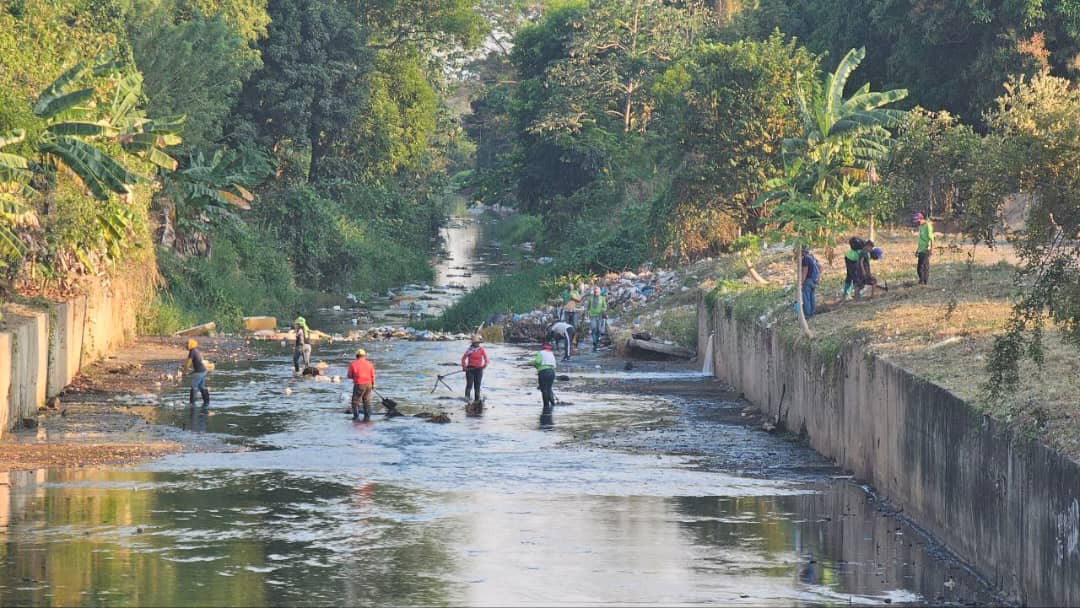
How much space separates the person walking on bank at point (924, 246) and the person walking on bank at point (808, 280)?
6.30 ft

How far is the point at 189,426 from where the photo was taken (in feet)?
89.6

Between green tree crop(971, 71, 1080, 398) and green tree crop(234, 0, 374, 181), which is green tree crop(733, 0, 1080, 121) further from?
green tree crop(971, 71, 1080, 398)

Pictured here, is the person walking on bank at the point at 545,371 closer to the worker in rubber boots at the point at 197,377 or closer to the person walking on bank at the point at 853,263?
the person walking on bank at the point at 853,263

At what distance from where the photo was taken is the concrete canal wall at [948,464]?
13.2 metres

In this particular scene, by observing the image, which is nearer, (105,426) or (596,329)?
(105,426)

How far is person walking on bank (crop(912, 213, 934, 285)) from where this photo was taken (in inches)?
1089

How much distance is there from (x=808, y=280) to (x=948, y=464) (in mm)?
12215

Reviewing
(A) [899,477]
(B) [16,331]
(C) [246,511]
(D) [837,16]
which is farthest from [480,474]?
(D) [837,16]

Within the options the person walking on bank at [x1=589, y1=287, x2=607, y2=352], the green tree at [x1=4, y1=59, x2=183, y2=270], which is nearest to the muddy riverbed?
the green tree at [x1=4, y1=59, x2=183, y2=270]

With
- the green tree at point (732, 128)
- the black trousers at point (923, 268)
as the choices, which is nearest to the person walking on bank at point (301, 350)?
the black trousers at point (923, 268)

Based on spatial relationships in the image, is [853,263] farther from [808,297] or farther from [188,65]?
[188,65]

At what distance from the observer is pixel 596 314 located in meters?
42.4

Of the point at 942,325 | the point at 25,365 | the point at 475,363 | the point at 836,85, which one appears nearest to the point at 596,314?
the point at 836,85

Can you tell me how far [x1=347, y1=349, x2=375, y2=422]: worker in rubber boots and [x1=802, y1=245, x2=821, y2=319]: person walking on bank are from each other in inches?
323
